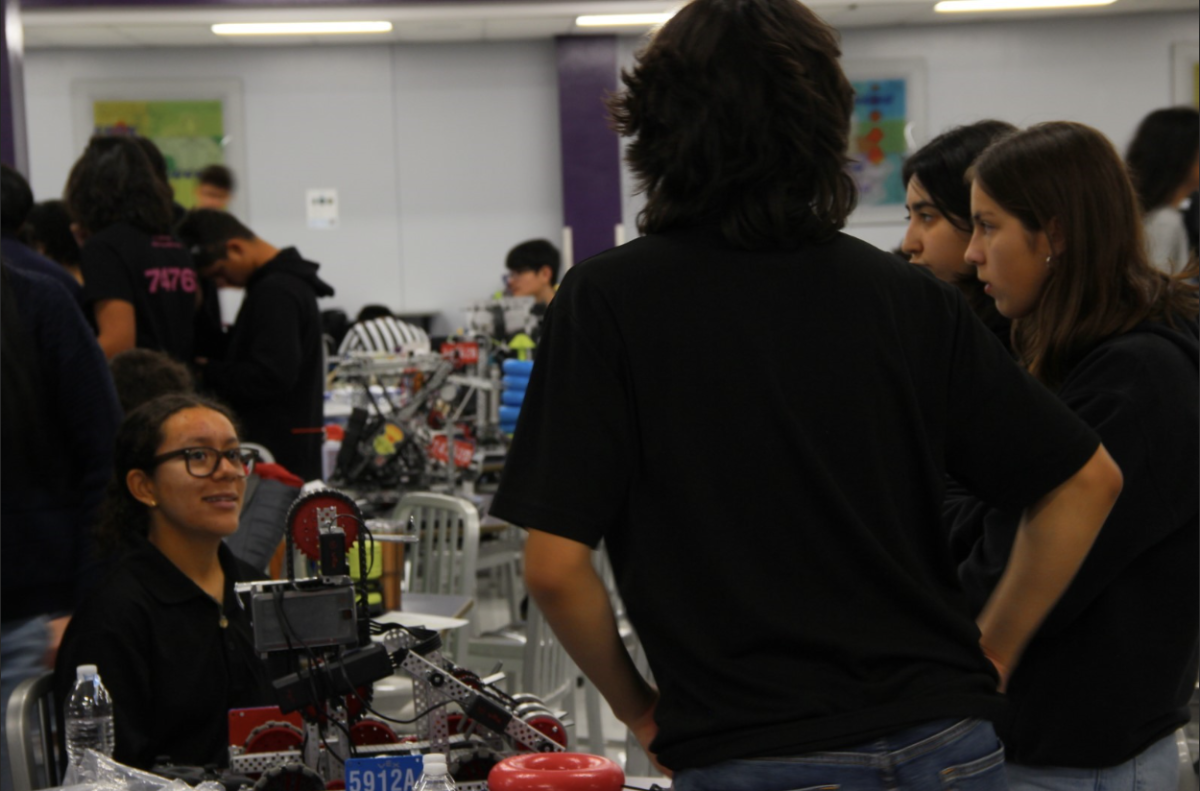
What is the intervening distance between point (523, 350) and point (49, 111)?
6189 mm

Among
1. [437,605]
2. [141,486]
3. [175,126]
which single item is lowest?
[437,605]

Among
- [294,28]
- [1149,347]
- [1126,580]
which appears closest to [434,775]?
[1126,580]

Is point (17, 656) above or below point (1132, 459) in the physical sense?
below

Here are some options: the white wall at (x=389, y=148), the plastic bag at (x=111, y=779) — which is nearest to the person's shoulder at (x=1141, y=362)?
the plastic bag at (x=111, y=779)

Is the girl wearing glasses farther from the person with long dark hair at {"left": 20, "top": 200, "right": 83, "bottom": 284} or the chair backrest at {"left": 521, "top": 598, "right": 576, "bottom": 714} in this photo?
the person with long dark hair at {"left": 20, "top": 200, "right": 83, "bottom": 284}

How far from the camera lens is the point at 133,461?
2.19m

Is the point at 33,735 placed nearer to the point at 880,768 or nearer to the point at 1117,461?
the point at 880,768

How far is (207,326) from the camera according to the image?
405cm

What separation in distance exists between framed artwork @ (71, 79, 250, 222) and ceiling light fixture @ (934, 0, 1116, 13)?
513cm

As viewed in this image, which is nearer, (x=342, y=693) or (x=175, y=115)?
(x=342, y=693)

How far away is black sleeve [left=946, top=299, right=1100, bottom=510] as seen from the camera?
108 centimetres

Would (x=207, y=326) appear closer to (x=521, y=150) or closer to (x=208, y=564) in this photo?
(x=208, y=564)

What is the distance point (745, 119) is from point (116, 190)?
2898 mm

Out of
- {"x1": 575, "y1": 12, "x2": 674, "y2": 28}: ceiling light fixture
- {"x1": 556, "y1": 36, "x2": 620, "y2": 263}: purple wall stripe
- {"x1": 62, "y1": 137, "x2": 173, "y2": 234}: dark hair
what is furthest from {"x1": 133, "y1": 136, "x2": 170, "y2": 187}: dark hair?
{"x1": 556, "y1": 36, "x2": 620, "y2": 263}: purple wall stripe
